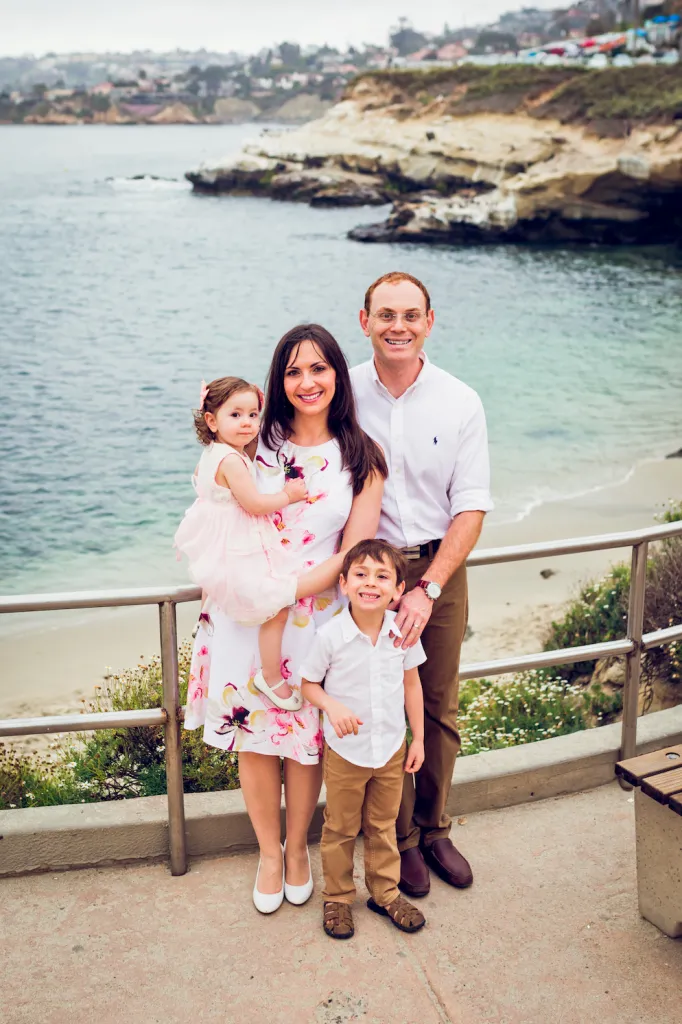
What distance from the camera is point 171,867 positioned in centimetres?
339

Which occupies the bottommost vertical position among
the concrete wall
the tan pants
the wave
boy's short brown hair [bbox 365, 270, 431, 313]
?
the wave

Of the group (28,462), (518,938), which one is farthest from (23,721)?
(28,462)

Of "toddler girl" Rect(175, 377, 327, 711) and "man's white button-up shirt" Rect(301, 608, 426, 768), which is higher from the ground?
"toddler girl" Rect(175, 377, 327, 711)

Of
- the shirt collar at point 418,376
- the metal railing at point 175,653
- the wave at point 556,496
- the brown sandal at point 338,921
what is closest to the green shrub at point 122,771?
the metal railing at point 175,653

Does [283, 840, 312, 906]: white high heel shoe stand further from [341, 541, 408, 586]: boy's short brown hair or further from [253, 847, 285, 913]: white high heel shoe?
[341, 541, 408, 586]: boy's short brown hair

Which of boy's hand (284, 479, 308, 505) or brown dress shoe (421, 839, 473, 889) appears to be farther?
brown dress shoe (421, 839, 473, 889)

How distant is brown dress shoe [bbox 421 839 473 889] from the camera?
330 centimetres

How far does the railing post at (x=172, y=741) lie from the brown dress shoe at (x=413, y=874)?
728 millimetres

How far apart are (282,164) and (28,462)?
167ft

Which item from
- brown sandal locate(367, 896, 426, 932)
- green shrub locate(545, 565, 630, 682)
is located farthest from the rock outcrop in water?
brown sandal locate(367, 896, 426, 932)

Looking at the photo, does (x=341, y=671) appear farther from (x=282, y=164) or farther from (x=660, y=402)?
(x=282, y=164)

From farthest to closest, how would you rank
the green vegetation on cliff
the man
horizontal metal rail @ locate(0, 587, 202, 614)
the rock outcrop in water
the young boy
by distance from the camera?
1. the green vegetation on cliff
2. the rock outcrop in water
3. the man
4. horizontal metal rail @ locate(0, 587, 202, 614)
5. the young boy

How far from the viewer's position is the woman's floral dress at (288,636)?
3.05 m

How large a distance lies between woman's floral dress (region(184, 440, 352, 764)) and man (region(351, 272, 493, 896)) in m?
0.26
